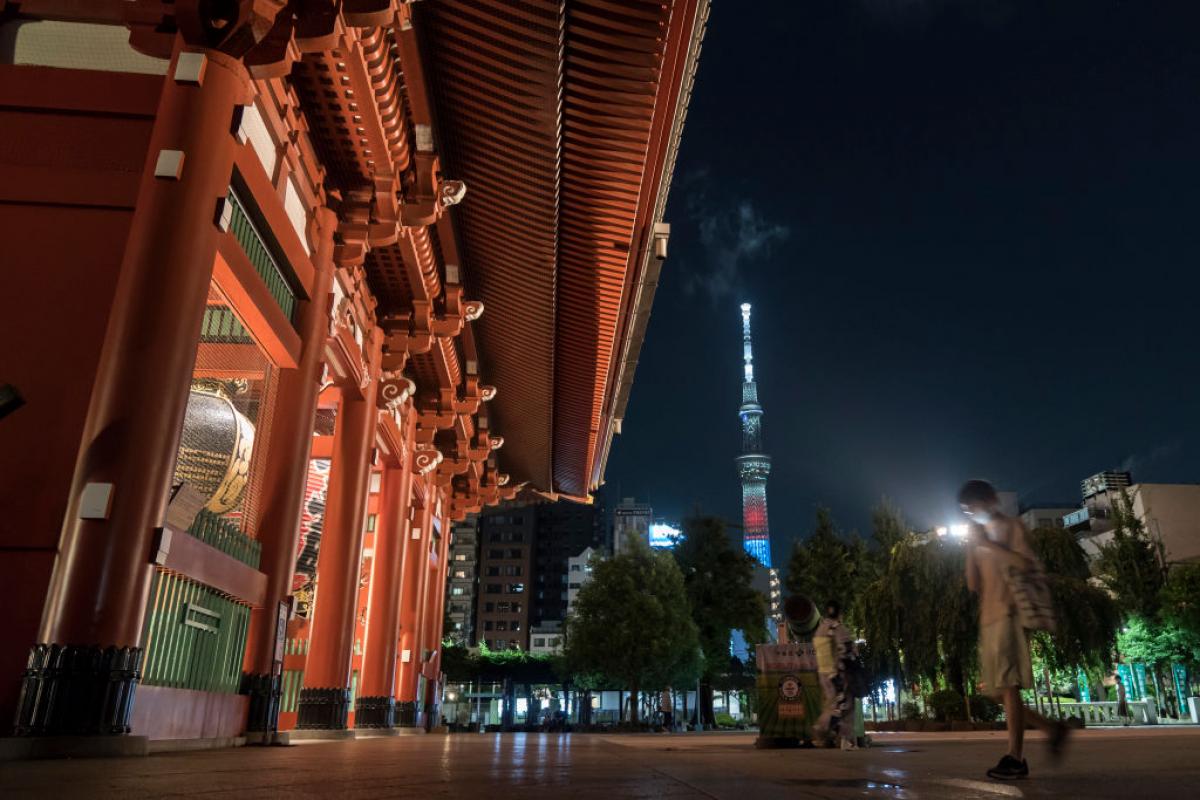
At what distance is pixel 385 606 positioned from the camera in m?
17.9

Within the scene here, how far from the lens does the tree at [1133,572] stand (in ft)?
113

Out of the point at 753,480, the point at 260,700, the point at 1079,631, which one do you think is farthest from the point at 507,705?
the point at 753,480

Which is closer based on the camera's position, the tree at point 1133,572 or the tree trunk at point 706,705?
the tree at point 1133,572

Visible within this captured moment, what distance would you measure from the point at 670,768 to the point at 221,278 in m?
7.32

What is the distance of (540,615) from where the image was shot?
104 meters

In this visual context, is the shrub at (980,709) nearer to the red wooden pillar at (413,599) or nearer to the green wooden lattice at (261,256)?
the red wooden pillar at (413,599)

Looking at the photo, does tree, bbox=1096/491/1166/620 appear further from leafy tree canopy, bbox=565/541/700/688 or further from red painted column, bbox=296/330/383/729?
red painted column, bbox=296/330/383/729

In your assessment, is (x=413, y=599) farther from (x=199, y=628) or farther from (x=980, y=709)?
(x=980, y=709)

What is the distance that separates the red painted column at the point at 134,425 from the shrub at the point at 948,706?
854 inches

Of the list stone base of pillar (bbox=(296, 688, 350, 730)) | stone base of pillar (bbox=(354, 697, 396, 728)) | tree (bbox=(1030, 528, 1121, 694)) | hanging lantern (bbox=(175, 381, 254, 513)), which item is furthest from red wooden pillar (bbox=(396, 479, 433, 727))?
tree (bbox=(1030, 528, 1121, 694))

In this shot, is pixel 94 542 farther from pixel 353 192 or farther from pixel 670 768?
pixel 353 192

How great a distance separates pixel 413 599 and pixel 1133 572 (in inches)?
1200

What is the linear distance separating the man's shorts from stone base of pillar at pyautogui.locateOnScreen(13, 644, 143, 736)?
20.6ft

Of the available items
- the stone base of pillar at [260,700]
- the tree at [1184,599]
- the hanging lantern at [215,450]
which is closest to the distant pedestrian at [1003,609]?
the stone base of pillar at [260,700]
